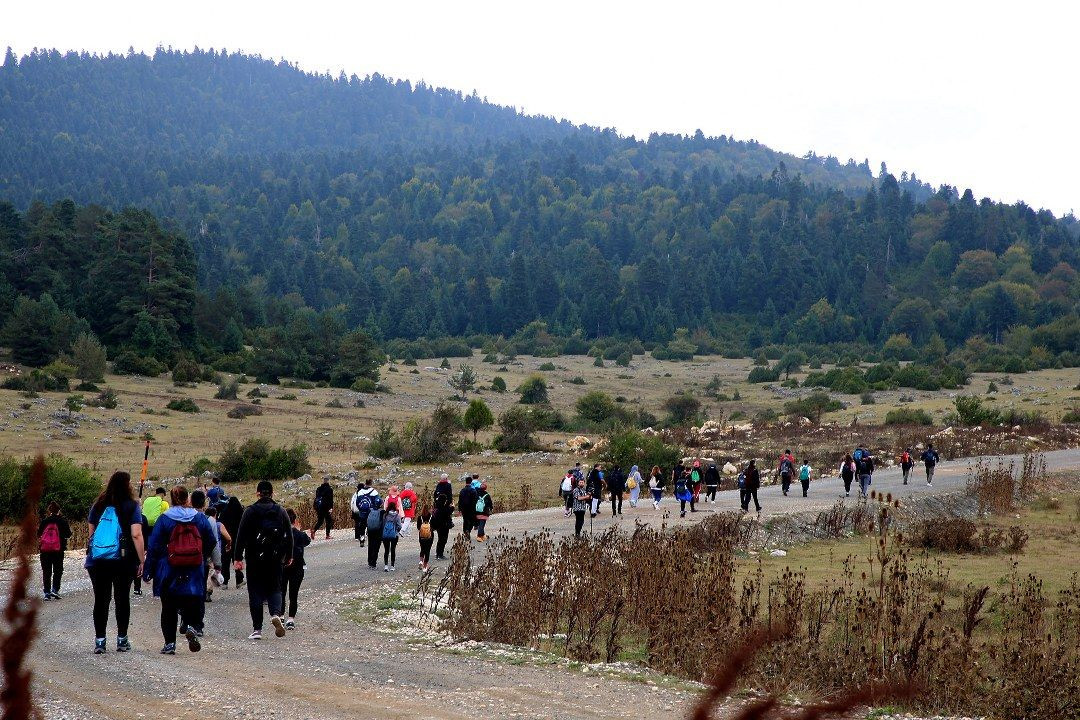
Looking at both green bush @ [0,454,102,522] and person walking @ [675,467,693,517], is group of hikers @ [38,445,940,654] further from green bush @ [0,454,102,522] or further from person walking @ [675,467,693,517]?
person walking @ [675,467,693,517]

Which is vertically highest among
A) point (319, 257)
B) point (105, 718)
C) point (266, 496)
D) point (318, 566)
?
point (319, 257)

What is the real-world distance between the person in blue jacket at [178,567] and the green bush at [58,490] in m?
16.2

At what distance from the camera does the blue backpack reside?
29.9 ft

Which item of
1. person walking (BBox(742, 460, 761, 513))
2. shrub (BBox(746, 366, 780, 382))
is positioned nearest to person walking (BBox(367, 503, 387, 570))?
person walking (BBox(742, 460, 761, 513))

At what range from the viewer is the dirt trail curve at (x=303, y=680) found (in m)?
7.59

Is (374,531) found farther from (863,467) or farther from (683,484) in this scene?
(863,467)

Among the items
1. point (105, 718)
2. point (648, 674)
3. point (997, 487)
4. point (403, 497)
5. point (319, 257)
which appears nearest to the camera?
point (105, 718)

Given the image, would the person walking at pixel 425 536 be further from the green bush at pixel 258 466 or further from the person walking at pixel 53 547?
the green bush at pixel 258 466

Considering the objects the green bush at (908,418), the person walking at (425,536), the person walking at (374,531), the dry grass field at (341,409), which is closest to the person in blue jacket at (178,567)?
the person walking at (425,536)

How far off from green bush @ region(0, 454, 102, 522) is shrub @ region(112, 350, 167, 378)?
36791 mm

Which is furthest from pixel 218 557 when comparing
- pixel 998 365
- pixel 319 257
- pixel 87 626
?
pixel 319 257

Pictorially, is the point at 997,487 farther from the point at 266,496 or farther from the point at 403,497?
the point at 266,496

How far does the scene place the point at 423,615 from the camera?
Answer: 12156mm

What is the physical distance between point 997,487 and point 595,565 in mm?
17537
